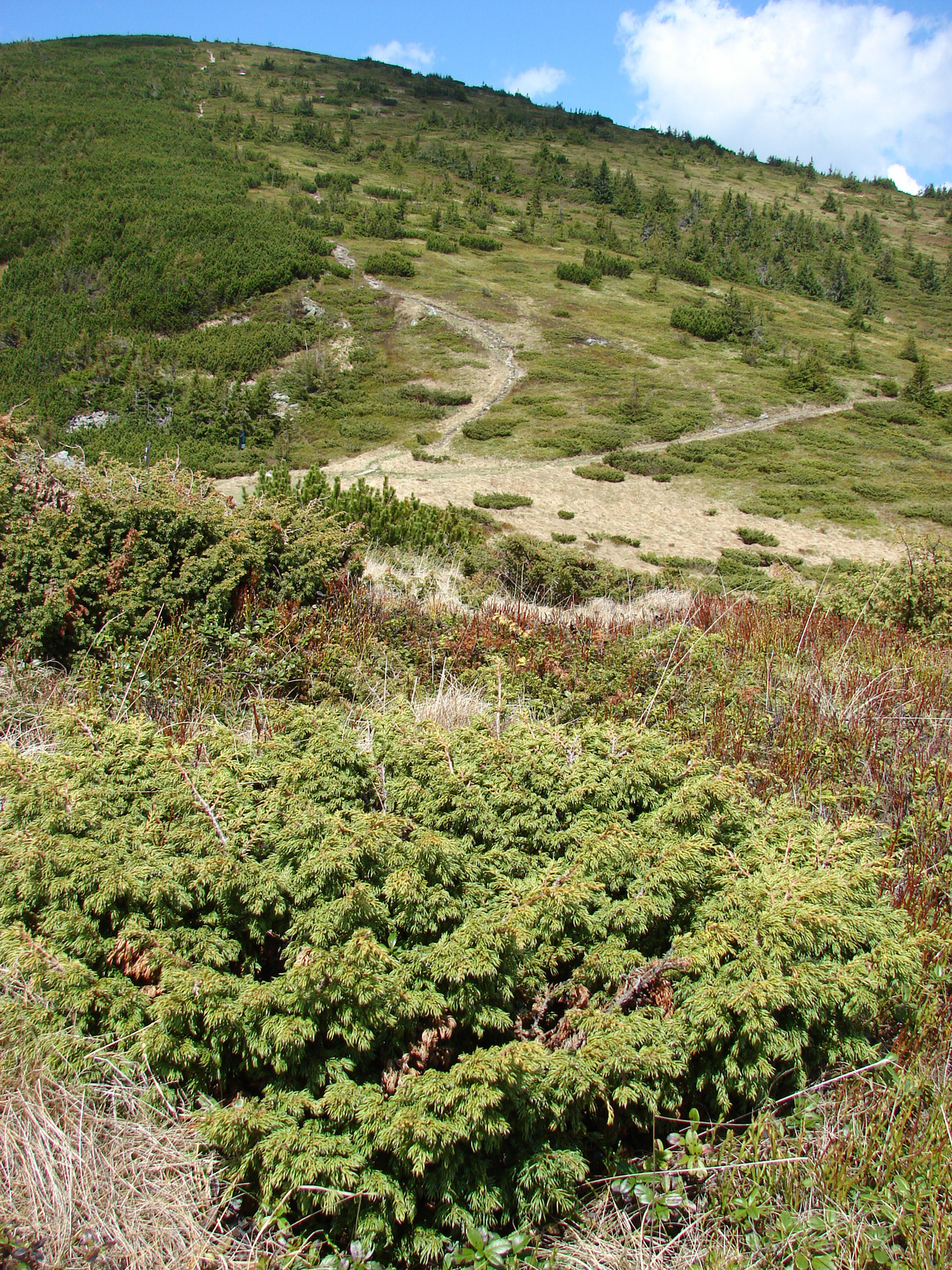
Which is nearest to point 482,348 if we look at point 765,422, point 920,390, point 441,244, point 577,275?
point 765,422

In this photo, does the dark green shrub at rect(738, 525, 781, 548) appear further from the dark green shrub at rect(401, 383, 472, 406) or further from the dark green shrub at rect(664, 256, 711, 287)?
the dark green shrub at rect(664, 256, 711, 287)

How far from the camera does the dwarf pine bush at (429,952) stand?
5.56 ft

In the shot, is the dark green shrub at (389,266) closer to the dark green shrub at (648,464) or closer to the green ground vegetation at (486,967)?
the dark green shrub at (648,464)

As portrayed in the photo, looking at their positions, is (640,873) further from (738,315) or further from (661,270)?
(661,270)

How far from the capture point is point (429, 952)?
1.90 meters

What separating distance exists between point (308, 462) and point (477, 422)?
718cm

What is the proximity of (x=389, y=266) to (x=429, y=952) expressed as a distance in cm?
4343

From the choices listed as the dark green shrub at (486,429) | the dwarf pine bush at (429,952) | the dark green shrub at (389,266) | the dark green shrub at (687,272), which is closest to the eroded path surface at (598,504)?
the dark green shrub at (486,429)

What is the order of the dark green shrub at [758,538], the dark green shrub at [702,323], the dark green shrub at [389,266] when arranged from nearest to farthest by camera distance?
the dark green shrub at [758,538]
the dark green shrub at [389,266]
the dark green shrub at [702,323]

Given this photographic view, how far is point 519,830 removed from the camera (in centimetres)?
244

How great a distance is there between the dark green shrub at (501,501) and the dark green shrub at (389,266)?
23256 mm

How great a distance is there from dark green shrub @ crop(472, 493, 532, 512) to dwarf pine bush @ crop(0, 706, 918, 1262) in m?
20.0

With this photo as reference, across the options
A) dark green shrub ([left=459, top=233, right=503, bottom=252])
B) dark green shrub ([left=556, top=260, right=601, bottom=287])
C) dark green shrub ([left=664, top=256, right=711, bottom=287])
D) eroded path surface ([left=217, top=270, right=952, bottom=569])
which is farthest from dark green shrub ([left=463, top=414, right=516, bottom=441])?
dark green shrub ([left=664, top=256, right=711, bottom=287])

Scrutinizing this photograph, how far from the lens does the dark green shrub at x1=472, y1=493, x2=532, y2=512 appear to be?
72.5 feet
